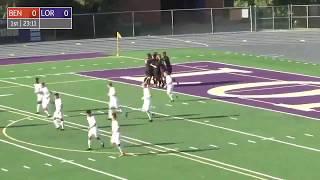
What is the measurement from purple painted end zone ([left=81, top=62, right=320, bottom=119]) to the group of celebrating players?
4.09 ft

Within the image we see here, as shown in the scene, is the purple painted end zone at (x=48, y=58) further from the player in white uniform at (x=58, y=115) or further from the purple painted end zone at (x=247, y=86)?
the player in white uniform at (x=58, y=115)

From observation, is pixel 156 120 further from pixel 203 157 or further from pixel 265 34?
pixel 265 34

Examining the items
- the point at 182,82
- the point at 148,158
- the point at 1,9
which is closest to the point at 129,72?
the point at 182,82

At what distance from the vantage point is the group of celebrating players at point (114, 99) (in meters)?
24.8

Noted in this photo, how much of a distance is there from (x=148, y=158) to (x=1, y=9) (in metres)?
52.6

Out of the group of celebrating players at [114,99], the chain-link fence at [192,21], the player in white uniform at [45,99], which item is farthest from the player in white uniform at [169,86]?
the chain-link fence at [192,21]

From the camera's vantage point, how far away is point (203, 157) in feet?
78.6

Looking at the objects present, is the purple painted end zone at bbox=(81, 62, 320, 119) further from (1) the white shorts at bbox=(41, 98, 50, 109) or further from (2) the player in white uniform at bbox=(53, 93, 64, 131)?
(2) the player in white uniform at bbox=(53, 93, 64, 131)

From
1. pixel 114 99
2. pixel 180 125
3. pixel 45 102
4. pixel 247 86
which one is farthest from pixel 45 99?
pixel 247 86

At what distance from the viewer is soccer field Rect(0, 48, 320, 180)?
22688 mm

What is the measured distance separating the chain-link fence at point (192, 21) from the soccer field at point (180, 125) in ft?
61.7

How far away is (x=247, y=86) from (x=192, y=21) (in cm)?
3147
